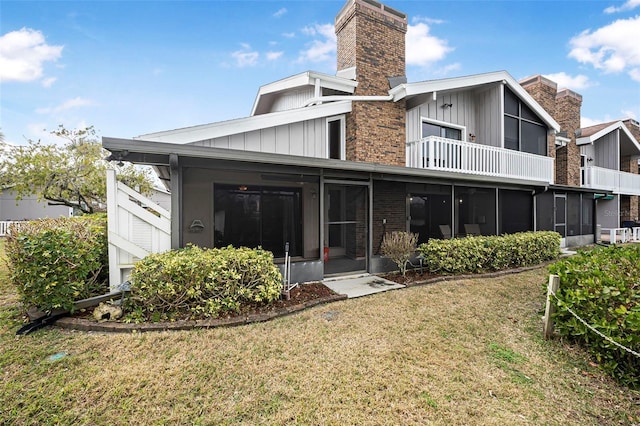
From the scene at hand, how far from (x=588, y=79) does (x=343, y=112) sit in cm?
1987

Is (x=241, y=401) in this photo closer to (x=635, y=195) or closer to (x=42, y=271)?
(x=42, y=271)

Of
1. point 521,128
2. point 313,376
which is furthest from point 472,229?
point 313,376

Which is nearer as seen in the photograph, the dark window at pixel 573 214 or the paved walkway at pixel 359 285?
the paved walkway at pixel 359 285

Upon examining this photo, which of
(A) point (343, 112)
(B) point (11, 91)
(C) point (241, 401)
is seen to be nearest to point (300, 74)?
(A) point (343, 112)

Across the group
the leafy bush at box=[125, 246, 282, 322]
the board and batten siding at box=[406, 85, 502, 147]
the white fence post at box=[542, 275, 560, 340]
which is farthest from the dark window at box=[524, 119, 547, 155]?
the leafy bush at box=[125, 246, 282, 322]

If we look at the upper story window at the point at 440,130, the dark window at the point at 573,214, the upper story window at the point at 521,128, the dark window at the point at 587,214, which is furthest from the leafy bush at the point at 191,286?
the dark window at the point at 587,214

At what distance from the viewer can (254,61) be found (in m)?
15.7

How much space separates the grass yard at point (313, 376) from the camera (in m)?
2.47

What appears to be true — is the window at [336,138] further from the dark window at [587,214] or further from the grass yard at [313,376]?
the dark window at [587,214]

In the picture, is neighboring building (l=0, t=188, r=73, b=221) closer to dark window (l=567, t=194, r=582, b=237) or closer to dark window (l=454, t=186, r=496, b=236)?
dark window (l=454, t=186, r=496, b=236)

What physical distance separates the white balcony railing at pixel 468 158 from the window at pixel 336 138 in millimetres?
2318

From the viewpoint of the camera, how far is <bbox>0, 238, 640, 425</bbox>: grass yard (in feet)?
8.10

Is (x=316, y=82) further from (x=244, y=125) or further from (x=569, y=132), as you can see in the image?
(x=569, y=132)

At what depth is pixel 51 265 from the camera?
4.09m
